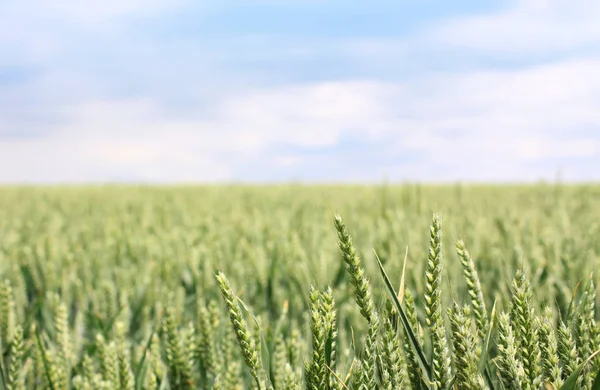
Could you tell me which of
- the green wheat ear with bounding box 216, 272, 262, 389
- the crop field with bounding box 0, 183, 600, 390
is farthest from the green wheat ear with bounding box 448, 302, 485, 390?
the green wheat ear with bounding box 216, 272, 262, 389

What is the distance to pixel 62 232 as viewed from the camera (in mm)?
5129

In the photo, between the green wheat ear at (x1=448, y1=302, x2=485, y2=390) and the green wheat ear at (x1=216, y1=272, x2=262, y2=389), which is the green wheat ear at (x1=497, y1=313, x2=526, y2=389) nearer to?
the green wheat ear at (x1=448, y1=302, x2=485, y2=390)

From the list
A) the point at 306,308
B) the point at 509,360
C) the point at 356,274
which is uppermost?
the point at 356,274

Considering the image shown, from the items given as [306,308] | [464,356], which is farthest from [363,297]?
[306,308]

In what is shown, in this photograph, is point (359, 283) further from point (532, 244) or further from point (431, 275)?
point (532, 244)

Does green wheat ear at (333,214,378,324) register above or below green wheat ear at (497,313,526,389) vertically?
above

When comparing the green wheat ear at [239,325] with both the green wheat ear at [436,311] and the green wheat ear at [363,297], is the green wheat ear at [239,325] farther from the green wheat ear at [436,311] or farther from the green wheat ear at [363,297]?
the green wheat ear at [436,311]

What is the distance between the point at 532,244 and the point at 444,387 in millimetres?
2643

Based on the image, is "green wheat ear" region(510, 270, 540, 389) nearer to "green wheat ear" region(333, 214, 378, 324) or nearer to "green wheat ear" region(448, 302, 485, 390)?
"green wheat ear" region(448, 302, 485, 390)

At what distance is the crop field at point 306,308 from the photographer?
923 millimetres

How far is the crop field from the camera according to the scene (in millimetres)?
923

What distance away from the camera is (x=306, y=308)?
2553 mm

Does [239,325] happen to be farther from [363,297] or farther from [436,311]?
[436,311]

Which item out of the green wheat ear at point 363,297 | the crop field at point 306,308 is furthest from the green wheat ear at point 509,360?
the green wheat ear at point 363,297
